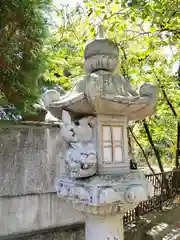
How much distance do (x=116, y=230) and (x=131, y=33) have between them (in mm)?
3085

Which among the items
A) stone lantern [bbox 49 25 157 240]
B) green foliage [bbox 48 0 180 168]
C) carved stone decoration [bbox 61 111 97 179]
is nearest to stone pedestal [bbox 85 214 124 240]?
stone lantern [bbox 49 25 157 240]

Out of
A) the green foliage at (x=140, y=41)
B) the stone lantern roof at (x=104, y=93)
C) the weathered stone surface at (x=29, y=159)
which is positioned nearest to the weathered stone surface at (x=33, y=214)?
the weathered stone surface at (x=29, y=159)

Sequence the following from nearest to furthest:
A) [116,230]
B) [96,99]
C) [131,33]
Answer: [96,99] < [116,230] < [131,33]

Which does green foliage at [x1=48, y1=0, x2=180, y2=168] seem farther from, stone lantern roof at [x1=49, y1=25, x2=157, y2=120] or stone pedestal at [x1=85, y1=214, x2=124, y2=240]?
stone pedestal at [x1=85, y1=214, x2=124, y2=240]

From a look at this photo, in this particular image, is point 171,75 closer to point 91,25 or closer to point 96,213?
point 91,25

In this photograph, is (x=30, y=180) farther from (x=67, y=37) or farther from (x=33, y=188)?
(x=67, y=37)

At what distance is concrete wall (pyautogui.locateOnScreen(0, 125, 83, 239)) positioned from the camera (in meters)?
3.60

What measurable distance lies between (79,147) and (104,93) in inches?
23.0

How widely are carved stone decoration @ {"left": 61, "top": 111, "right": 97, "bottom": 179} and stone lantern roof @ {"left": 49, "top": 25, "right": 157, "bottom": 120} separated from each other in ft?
0.40

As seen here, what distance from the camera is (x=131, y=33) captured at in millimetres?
3943

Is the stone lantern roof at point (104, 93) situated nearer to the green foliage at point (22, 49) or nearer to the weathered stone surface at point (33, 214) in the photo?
the green foliage at point (22, 49)

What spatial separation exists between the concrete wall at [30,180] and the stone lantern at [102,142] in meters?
1.54

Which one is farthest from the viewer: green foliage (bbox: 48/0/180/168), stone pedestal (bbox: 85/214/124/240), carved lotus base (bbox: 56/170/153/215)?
green foliage (bbox: 48/0/180/168)

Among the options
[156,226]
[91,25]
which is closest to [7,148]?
[91,25]
